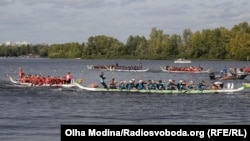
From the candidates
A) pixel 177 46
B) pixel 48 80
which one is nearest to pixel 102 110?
pixel 48 80

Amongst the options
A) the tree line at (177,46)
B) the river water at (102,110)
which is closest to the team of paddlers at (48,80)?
the river water at (102,110)

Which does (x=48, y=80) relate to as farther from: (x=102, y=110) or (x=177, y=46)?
(x=177, y=46)

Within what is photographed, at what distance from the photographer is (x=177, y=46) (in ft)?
558

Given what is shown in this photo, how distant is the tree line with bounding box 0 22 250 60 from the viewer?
5925 inches

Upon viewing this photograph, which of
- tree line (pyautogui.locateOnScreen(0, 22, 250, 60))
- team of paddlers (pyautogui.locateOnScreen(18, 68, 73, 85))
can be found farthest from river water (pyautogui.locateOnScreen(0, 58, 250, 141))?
tree line (pyautogui.locateOnScreen(0, 22, 250, 60))

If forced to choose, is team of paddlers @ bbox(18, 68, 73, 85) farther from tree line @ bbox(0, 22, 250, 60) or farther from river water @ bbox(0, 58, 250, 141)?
tree line @ bbox(0, 22, 250, 60)

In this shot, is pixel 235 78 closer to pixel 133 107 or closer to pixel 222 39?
pixel 133 107

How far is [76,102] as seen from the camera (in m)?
36.9

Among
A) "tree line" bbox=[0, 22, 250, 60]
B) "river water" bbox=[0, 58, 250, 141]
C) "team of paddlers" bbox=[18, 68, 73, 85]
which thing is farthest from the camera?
"tree line" bbox=[0, 22, 250, 60]

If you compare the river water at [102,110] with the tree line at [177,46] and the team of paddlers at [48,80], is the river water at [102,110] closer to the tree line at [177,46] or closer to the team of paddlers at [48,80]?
the team of paddlers at [48,80]

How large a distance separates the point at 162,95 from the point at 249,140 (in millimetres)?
26427

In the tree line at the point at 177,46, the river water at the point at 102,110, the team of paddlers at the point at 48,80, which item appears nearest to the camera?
the river water at the point at 102,110

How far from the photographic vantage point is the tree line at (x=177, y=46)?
150500 mm

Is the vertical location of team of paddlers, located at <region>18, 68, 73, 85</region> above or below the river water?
above
